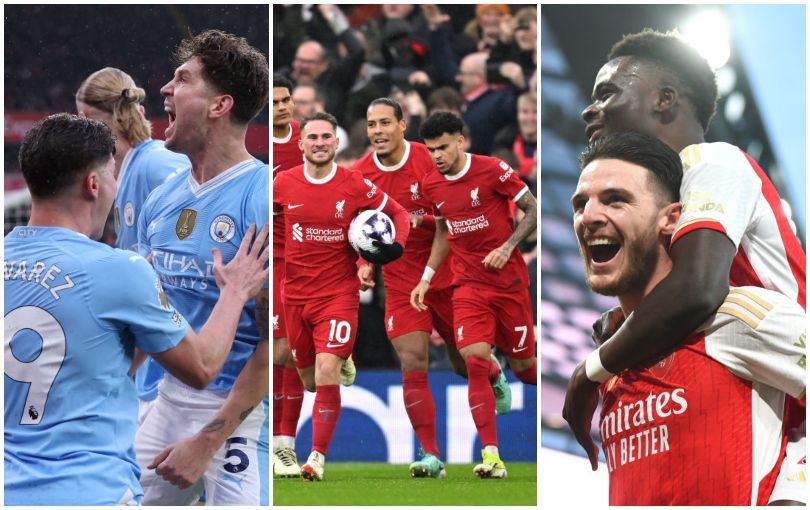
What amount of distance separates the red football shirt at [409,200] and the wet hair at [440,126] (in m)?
0.06

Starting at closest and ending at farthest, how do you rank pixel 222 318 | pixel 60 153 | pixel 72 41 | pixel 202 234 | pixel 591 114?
pixel 60 153 < pixel 222 318 < pixel 591 114 < pixel 202 234 < pixel 72 41

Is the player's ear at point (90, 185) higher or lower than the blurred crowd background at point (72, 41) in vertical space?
lower

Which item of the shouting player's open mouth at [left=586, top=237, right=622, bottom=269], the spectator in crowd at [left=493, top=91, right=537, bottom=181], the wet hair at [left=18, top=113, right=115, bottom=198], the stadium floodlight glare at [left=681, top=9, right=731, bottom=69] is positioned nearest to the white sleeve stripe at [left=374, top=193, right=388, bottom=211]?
the spectator in crowd at [left=493, top=91, right=537, bottom=181]

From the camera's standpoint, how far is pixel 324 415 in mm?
4531

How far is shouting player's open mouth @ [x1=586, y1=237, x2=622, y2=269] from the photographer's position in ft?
10.8

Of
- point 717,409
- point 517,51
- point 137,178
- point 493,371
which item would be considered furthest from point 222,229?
point 717,409

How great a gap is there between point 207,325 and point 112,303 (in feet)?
1.29

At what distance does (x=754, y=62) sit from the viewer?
4062 mm

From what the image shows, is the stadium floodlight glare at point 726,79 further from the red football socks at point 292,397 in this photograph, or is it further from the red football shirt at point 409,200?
the red football socks at point 292,397

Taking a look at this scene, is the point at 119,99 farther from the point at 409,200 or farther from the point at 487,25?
the point at 487,25

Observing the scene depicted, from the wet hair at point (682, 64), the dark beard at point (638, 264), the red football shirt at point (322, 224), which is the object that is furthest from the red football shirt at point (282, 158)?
the dark beard at point (638, 264)

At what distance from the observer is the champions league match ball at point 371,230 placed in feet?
14.2

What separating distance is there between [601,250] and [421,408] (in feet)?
5.03

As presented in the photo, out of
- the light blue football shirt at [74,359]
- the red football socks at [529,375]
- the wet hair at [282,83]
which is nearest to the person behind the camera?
the light blue football shirt at [74,359]
